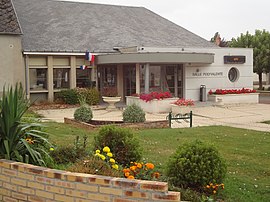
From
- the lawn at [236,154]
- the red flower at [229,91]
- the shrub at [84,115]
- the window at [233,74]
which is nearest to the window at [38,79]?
the shrub at [84,115]

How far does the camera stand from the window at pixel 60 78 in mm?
26914

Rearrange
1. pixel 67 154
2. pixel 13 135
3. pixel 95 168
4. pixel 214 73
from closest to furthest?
pixel 95 168 → pixel 13 135 → pixel 67 154 → pixel 214 73

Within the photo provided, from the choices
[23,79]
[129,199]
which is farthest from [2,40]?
[129,199]

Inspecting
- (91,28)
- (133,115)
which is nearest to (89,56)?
(91,28)

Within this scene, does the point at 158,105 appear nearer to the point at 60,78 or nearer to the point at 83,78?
the point at 83,78

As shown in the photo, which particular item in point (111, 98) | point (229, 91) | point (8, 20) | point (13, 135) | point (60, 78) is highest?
point (8, 20)

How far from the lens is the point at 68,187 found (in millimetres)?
4457

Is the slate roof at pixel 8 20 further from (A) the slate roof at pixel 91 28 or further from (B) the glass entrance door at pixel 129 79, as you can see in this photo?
(B) the glass entrance door at pixel 129 79

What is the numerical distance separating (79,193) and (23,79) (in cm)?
2187

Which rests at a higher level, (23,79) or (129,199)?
(23,79)

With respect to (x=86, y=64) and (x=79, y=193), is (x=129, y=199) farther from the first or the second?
(x=86, y=64)

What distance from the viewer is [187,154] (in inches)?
224

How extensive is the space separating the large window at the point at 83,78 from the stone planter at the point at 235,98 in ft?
29.1

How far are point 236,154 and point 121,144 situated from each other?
11.3 feet
